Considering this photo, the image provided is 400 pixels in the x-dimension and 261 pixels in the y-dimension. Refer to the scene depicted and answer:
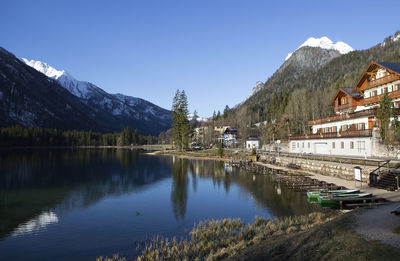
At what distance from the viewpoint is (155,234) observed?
67.8 ft

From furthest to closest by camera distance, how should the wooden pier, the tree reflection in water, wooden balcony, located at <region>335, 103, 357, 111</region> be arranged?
wooden balcony, located at <region>335, 103, 357, 111</region> → the tree reflection in water → the wooden pier

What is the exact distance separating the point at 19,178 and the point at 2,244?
35.2 m

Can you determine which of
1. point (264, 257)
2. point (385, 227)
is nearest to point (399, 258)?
point (385, 227)

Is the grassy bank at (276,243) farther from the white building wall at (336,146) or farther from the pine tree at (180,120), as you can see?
the pine tree at (180,120)

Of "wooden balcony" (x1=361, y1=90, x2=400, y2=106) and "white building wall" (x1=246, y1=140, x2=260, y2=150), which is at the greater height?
"wooden balcony" (x1=361, y1=90, x2=400, y2=106)

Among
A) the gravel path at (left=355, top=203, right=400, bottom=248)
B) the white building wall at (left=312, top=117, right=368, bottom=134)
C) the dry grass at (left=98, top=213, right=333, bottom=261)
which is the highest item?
the white building wall at (left=312, top=117, right=368, bottom=134)

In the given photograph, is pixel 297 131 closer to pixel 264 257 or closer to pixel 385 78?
pixel 385 78

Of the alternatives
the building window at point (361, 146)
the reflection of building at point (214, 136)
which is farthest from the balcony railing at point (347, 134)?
the reflection of building at point (214, 136)

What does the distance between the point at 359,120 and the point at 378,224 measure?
42264 mm

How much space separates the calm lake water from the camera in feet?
61.4

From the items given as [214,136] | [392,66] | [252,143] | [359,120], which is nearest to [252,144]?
[252,143]

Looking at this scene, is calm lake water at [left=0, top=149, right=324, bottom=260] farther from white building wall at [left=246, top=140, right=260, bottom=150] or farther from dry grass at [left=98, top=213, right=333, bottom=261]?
white building wall at [left=246, top=140, right=260, bottom=150]

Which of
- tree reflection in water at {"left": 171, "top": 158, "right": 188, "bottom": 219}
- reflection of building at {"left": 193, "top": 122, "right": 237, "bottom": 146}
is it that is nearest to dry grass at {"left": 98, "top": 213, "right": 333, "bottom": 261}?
tree reflection in water at {"left": 171, "top": 158, "right": 188, "bottom": 219}

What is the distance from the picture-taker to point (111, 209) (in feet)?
95.0
